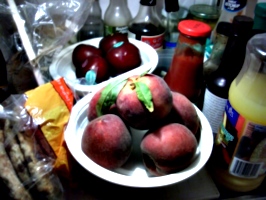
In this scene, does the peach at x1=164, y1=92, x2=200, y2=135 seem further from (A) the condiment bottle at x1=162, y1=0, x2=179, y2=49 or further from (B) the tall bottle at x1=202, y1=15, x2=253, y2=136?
(A) the condiment bottle at x1=162, y1=0, x2=179, y2=49

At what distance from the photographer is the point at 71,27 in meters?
0.68

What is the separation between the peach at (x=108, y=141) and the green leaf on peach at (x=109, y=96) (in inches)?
0.9

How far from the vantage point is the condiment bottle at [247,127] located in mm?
441

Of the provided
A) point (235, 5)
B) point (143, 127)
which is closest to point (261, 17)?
point (235, 5)

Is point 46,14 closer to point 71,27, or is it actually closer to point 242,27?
point 71,27

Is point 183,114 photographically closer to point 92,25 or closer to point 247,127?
point 247,127

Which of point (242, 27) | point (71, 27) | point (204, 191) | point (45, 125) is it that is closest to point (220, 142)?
point (204, 191)

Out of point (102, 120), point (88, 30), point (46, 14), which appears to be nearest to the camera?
point (102, 120)

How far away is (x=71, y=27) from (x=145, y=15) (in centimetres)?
21

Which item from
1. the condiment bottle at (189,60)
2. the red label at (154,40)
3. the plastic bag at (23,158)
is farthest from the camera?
the red label at (154,40)

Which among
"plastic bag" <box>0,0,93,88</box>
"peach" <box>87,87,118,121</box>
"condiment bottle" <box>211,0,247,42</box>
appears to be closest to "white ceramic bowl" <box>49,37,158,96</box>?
"plastic bag" <box>0,0,93,88</box>

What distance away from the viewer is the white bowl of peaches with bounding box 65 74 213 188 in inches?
16.6

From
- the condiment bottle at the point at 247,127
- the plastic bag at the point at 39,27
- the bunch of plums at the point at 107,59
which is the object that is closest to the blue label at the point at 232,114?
the condiment bottle at the point at 247,127

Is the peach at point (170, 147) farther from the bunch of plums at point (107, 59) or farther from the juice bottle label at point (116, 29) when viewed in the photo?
the juice bottle label at point (116, 29)
